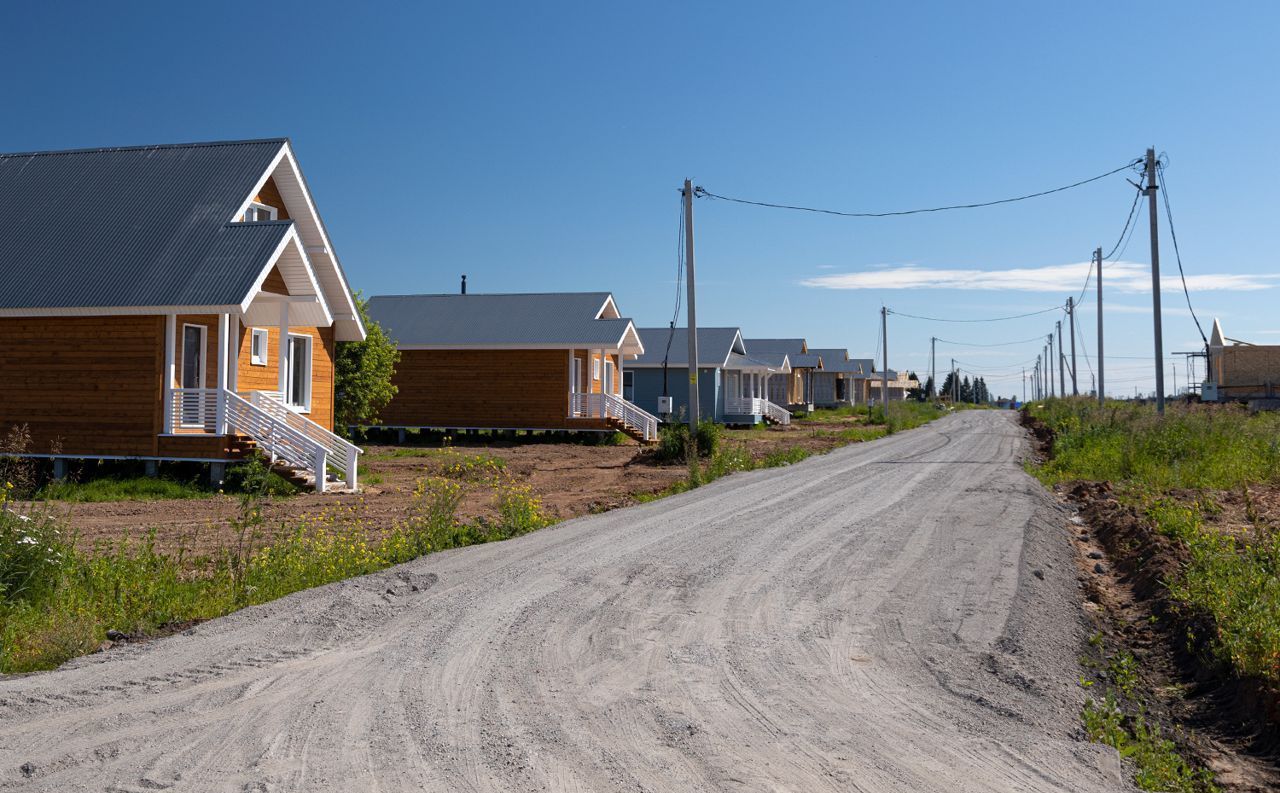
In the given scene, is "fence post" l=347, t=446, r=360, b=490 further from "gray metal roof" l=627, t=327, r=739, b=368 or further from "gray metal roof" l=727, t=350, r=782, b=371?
"gray metal roof" l=727, t=350, r=782, b=371

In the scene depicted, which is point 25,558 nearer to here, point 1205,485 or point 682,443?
point 1205,485

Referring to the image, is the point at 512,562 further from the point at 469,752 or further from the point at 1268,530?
the point at 1268,530

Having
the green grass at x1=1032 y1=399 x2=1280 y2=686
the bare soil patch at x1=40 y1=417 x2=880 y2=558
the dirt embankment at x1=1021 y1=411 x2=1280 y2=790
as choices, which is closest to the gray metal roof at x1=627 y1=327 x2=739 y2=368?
the bare soil patch at x1=40 y1=417 x2=880 y2=558

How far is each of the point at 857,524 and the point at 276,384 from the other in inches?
560

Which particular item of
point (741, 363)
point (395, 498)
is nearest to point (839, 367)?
point (741, 363)

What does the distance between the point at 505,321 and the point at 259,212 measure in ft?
50.3

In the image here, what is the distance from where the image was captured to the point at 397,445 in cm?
3366

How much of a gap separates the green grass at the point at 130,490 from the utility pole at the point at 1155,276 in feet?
66.9

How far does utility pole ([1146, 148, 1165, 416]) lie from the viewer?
2455 cm

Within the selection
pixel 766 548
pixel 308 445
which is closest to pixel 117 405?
pixel 308 445

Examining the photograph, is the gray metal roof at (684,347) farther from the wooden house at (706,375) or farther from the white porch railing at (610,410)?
the white porch railing at (610,410)

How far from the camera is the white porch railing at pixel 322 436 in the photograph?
1875cm

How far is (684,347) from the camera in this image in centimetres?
4919

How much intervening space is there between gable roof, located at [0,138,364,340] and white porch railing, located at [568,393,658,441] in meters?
11.6
